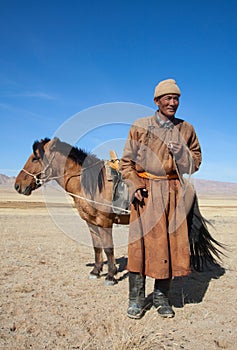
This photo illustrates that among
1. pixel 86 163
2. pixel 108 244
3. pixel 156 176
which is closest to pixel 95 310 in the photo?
pixel 108 244

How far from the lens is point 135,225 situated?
3.74 metres

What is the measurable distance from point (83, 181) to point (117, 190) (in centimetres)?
67

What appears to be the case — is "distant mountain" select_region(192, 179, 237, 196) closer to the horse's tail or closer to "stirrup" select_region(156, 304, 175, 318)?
the horse's tail

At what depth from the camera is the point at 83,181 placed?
5.35 metres

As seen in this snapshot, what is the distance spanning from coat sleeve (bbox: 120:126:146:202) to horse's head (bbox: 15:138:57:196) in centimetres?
202

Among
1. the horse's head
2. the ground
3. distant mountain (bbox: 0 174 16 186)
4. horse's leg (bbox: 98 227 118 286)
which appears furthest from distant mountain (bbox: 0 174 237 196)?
horse's leg (bbox: 98 227 118 286)

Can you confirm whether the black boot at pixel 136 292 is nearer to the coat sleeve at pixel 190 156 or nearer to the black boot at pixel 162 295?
the black boot at pixel 162 295

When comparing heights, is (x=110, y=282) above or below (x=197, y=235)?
below

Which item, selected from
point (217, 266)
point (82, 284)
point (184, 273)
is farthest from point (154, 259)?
point (217, 266)

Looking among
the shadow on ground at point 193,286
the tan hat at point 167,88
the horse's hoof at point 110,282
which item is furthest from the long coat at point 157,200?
the horse's hoof at point 110,282

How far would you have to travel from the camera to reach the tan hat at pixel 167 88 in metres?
3.59

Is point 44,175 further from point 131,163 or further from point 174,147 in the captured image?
point 174,147

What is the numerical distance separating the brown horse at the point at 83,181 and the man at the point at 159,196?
4.46 ft

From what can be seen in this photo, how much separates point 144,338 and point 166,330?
1.35 feet
